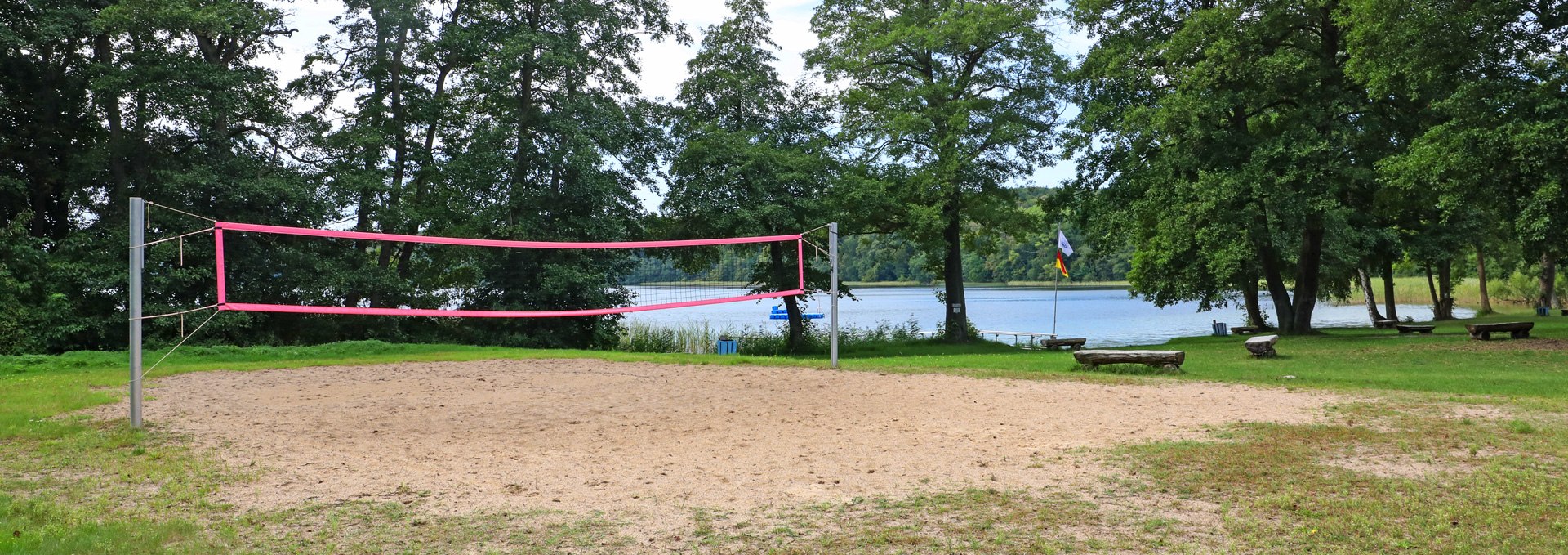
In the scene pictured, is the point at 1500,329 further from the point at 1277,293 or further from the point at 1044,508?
the point at 1044,508

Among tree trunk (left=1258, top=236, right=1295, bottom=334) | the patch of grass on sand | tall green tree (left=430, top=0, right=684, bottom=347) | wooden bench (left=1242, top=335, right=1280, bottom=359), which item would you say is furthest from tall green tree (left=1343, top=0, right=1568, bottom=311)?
tall green tree (left=430, top=0, right=684, bottom=347)

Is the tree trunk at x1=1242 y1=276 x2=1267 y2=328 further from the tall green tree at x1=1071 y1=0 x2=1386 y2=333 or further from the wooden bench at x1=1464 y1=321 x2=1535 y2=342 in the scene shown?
the wooden bench at x1=1464 y1=321 x2=1535 y2=342

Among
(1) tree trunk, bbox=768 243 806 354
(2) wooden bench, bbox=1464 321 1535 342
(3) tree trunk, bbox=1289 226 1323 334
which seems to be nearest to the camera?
(2) wooden bench, bbox=1464 321 1535 342

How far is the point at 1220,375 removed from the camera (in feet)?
40.6

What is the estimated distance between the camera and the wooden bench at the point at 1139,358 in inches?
498

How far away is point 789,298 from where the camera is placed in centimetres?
2420

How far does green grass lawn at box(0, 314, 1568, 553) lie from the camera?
4504 millimetres

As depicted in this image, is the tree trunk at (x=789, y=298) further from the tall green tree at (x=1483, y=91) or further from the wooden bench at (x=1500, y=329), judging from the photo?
the wooden bench at (x=1500, y=329)

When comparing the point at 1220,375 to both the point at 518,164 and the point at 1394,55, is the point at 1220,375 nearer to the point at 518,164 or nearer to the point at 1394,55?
the point at 1394,55

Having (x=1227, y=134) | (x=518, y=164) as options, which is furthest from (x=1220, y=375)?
(x=518, y=164)

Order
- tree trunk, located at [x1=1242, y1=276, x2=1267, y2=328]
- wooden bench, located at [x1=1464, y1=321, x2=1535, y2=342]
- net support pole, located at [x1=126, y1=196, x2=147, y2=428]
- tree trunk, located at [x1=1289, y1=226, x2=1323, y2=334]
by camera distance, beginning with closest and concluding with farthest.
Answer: net support pole, located at [x1=126, y1=196, x2=147, y2=428] < wooden bench, located at [x1=1464, y1=321, x2=1535, y2=342] < tree trunk, located at [x1=1289, y1=226, x2=1323, y2=334] < tree trunk, located at [x1=1242, y1=276, x2=1267, y2=328]

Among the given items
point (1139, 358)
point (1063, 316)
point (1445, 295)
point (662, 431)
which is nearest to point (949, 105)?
point (1139, 358)

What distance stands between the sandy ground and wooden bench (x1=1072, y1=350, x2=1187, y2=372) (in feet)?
4.61

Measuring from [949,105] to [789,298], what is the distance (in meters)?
6.41
